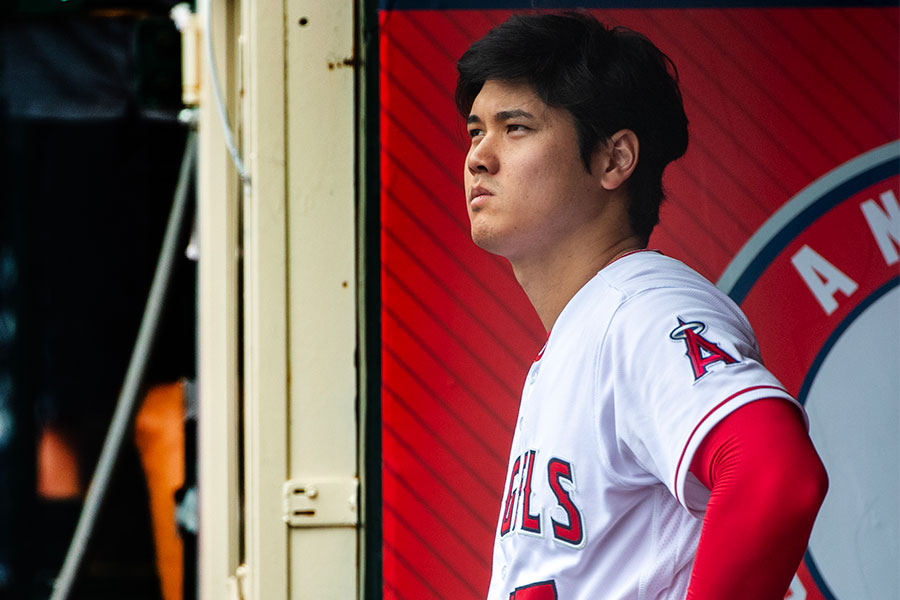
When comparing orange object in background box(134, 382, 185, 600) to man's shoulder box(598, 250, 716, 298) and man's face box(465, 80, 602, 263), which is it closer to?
man's face box(465, 80, 602, 263)

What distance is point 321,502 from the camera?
2367 mm

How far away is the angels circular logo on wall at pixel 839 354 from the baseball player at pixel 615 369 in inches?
14.0

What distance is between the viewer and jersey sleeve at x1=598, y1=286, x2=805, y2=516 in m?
1.25

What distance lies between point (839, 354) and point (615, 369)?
91cm

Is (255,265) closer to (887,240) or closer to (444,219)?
(444,219)

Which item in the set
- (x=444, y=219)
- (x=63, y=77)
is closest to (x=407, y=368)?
(x=444, y=219)

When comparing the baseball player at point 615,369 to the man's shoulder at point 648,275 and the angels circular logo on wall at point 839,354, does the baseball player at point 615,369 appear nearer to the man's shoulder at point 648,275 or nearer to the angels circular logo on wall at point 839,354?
the man's shoulder at point 648,275

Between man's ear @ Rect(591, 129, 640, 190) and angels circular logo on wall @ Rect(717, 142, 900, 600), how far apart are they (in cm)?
53

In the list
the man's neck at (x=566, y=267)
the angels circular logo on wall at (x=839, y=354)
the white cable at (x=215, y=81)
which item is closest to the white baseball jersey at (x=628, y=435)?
the man's neck at (x=566, y=267)

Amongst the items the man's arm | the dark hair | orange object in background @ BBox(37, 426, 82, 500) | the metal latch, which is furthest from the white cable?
orange object in background @ BBox(37, 426, 82, 500)

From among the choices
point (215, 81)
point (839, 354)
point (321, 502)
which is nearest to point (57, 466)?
point (215, 81)

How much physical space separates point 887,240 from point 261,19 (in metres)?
1.44

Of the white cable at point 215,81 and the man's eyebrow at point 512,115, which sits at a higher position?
the white cable at point 215,81

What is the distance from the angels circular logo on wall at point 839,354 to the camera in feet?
6.83
